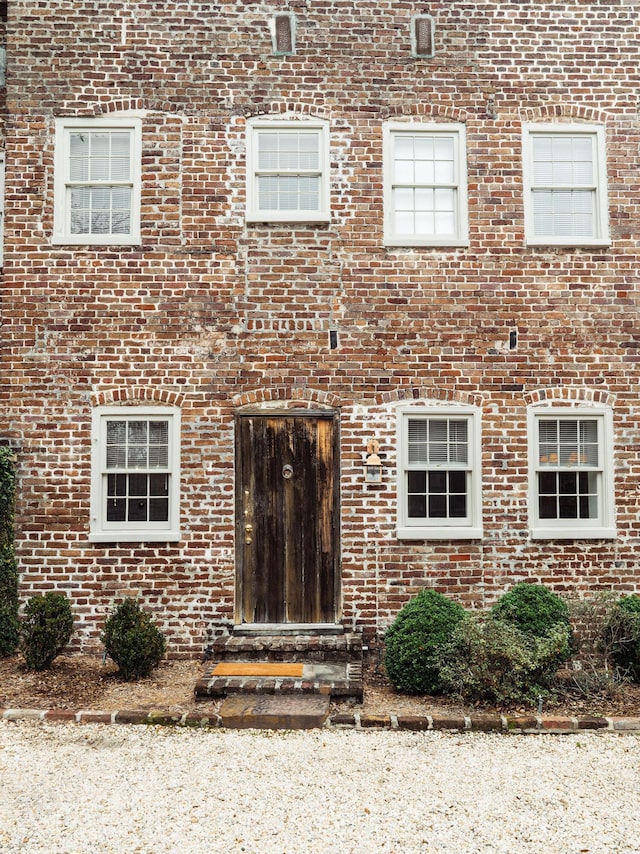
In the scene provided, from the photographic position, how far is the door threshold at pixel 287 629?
8539mm

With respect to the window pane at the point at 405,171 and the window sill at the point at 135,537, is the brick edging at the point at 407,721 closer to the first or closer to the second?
the window sill at the point at 135,537

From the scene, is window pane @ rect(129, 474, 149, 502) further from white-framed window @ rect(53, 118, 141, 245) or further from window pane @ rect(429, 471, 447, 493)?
window pane @ rect(429, 471, 447, 493)

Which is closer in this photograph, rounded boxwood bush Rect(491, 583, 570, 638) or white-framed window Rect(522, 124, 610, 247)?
rounded boxwood bush Rect(491, 583, 570, 638)

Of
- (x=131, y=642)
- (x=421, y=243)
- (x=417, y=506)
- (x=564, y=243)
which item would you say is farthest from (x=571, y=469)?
(x=131, y=642)

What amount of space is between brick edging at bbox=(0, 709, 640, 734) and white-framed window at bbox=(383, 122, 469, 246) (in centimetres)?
561

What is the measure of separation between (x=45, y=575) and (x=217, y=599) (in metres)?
2.06

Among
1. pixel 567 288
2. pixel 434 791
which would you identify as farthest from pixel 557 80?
pixel 434 791

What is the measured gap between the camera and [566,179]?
9.24m

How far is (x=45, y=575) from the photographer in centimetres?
864

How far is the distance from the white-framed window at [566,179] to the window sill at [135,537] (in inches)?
230

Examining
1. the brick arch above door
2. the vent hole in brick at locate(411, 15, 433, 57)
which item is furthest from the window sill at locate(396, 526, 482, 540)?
the vent hole in brick at locate(411, 15, 433, 57)

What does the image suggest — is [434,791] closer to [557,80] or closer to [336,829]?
[336,829]

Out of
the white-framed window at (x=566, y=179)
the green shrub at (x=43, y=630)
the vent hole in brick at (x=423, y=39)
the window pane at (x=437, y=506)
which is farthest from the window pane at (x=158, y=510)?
the vent hole in brick at (x=423, y=39)

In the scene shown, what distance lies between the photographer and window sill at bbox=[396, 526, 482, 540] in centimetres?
874
